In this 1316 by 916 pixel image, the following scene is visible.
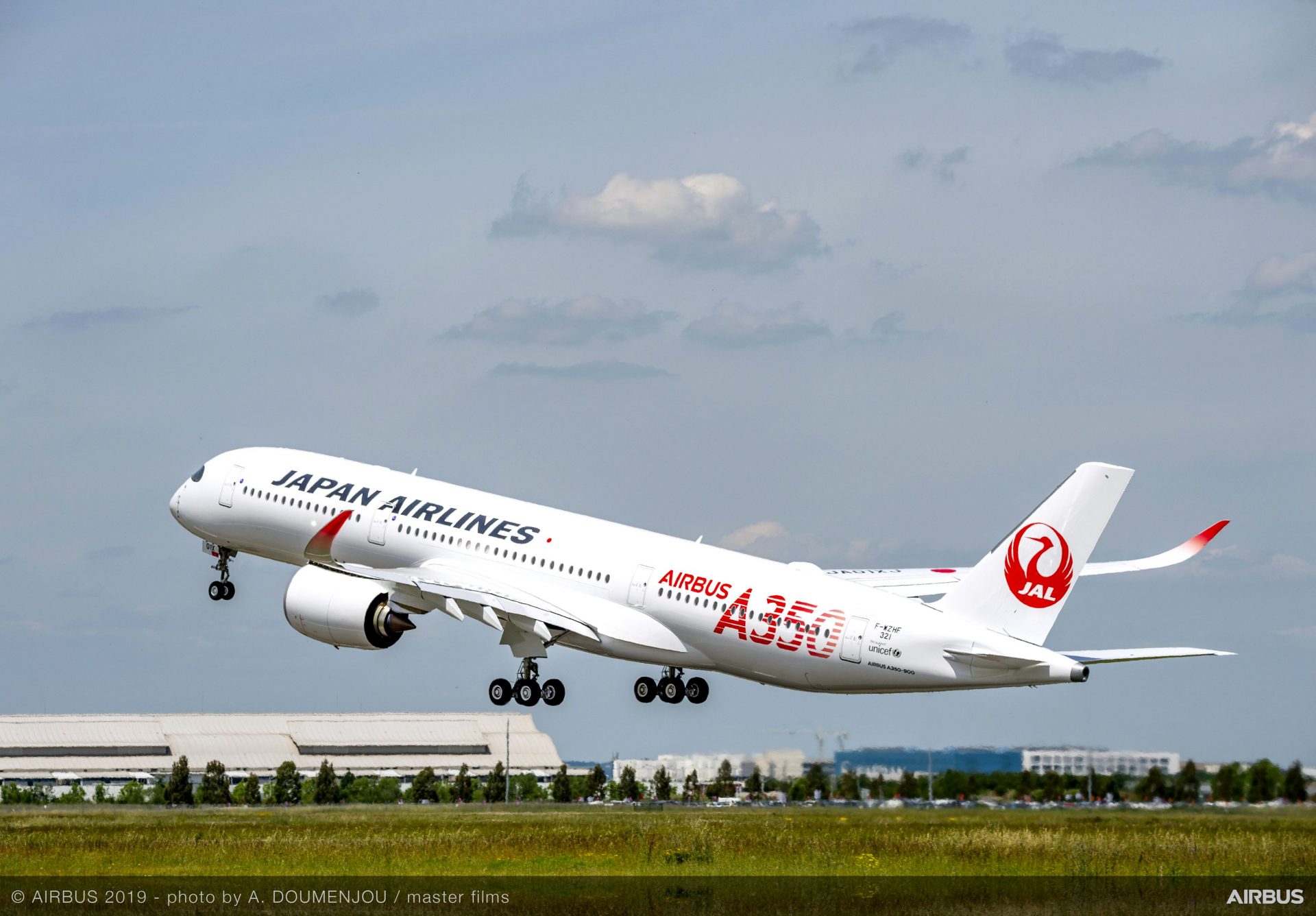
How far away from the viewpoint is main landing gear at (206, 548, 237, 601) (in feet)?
197

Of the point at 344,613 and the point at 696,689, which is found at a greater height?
the point at 344,613

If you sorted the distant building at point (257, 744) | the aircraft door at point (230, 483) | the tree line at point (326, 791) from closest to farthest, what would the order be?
1. the aircraft door at point (230, 483)
2. the tree line at point (326, 791)
3. the distant building at point (257, 744)

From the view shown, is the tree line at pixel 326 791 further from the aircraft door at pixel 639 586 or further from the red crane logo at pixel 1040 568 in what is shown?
the red crane logo at pixel 1040 568

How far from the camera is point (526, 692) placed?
166 feet

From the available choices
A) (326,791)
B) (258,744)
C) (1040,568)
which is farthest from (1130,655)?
(258,744)

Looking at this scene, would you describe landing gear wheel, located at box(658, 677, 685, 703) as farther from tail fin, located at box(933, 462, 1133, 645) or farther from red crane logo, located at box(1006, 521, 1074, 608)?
red crane logo, located at box(1006, 521, 1074, 608)

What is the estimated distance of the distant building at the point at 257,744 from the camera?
112m

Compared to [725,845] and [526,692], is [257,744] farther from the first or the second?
[725,845]

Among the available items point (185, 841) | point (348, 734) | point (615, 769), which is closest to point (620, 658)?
point (185, 841)

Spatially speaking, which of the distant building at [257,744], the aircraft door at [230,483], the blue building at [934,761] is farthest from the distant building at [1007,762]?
the distant building at [257,744]

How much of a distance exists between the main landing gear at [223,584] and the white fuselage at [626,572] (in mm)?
1348

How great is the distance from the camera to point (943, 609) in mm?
42656

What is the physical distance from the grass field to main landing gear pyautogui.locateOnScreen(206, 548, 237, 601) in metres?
9.71

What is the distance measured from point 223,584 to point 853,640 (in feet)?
86.3
